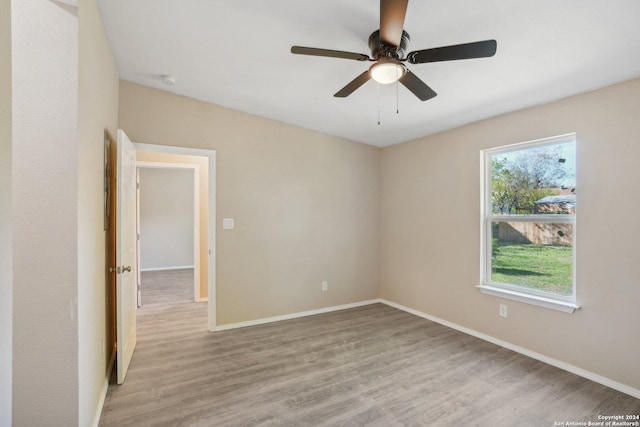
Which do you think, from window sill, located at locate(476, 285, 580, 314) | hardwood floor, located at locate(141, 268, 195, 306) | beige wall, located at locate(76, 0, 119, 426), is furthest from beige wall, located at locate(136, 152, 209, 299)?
window sill, located at locate(476, 285, 580, 314)

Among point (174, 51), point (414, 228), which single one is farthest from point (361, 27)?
point (414, 228)

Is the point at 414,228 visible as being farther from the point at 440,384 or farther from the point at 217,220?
the point at 217,220

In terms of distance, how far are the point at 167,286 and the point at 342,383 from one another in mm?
4628

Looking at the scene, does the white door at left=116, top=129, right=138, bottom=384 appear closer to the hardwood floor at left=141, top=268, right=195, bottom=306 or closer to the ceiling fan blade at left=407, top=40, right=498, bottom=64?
the hardwood floor at left=141, top=268, right=195, bottom=306

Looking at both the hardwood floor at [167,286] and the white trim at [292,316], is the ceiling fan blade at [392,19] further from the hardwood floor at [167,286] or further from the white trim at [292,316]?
the hardwood floor at [167,286]

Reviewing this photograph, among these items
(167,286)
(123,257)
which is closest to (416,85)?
(123,257)

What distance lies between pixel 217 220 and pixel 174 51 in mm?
1811

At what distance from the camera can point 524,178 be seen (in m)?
3.21

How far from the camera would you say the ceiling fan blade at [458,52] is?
1.63 m

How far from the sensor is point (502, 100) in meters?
2.91

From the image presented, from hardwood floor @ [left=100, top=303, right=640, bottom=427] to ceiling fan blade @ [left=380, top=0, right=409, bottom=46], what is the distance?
2.40 meters

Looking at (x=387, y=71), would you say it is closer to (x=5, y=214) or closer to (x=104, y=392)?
(x=5, y=214)

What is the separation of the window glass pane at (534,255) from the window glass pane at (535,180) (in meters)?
0.17

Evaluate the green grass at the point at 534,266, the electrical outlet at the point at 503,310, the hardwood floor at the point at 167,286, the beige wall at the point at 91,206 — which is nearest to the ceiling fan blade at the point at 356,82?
the beige wall at the point at 91,206
